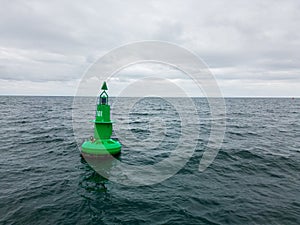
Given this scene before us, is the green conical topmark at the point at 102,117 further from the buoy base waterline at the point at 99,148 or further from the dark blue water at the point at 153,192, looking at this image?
the dark blue water at the point at 153,192

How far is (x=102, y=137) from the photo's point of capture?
15406 millimetres

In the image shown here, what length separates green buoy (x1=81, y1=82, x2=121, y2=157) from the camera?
1461 centimetres

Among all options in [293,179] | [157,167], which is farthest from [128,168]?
[293,179]

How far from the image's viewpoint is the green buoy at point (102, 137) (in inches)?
575

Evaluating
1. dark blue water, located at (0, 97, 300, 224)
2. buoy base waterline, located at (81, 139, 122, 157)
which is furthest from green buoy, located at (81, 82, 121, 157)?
dark blue water, located at (0, 97, 300, 224)

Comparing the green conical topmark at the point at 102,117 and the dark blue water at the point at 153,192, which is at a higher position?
the green conical topmark at the point at 102,117

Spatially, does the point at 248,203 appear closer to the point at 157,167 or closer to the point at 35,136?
the point at 157,167

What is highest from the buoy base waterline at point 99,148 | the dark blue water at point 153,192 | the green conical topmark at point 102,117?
the green conical topmark at point 102,117

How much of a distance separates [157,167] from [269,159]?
936 centimetres

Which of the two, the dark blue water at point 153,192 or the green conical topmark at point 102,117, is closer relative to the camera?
the dark blue water at point 153,192

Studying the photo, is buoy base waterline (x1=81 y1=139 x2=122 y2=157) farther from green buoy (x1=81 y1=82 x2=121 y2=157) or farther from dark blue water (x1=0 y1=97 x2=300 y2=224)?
dark blue water (x1=0 y1=97 x2=300 y2=224)

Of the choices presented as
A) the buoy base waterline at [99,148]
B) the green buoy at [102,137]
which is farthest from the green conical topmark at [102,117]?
the buoy base waterline at [99,148]

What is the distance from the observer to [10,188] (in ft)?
34.8

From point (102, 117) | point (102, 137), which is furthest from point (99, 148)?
point (102, 117)
